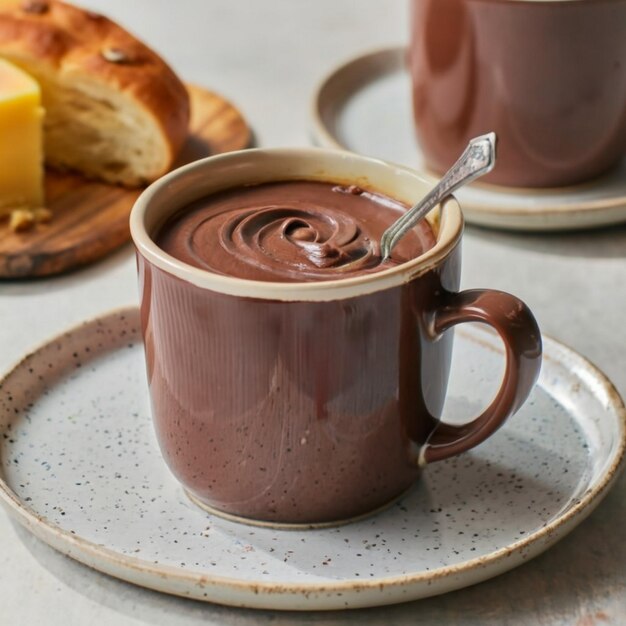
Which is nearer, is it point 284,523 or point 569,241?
point 284,523

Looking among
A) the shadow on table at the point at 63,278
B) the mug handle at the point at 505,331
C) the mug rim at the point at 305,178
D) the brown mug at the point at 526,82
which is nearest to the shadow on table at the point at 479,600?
the mug handle at the point at 505,331

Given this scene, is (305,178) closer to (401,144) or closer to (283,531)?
(283,531)

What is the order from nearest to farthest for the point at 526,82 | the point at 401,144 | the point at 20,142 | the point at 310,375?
the point at 310,375
the point at 526,82
the point at 20,142
the point at 401,144

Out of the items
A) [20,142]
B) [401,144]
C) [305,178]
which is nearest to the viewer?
[305,178]

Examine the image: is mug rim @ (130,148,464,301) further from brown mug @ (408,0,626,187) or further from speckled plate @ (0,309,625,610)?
brown mug @ (408,0,626,187)

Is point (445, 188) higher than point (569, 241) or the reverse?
higher

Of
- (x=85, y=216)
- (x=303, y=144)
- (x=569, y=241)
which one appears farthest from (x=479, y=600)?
(x=303, y=144)

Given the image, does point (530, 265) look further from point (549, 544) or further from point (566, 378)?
point (549, 544)

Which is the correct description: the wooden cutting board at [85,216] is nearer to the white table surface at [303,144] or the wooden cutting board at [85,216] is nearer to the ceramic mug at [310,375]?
the white table surface at [303,144]

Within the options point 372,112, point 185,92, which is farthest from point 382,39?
point 185,92
